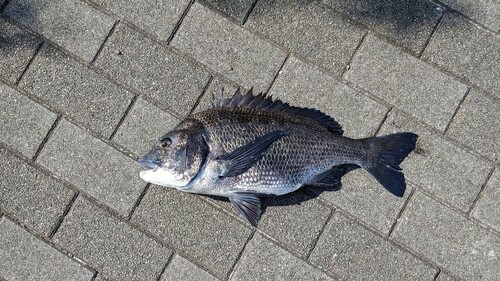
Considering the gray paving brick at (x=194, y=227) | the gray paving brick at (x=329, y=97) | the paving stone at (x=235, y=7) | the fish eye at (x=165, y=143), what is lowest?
the gray paving brick at (x=194, y=227)

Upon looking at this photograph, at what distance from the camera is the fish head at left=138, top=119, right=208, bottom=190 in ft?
15.2

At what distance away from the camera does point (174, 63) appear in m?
5.41

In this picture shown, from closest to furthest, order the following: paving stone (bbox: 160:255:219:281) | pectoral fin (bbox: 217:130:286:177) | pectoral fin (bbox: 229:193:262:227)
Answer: pectoral fin (bbox: 217:130:286:177) < pectoral fin (bbox: 229:193:262:227) < paving stone (bbox: 160:255:219:281)

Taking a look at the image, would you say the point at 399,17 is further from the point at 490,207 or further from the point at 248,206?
the point at 248,206

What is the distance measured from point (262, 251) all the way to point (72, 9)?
127 inches

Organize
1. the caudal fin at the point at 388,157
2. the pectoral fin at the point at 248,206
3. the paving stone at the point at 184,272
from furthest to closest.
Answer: the paving stone at the point at 184,272 < the caudal fin at the point at 388,157 < the pectoral fin at the point at 248,206

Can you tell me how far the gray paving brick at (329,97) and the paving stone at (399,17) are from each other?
724 millimetres

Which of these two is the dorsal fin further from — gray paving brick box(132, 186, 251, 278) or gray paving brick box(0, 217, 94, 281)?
gray paving brick box(0, 217, 94, 281)

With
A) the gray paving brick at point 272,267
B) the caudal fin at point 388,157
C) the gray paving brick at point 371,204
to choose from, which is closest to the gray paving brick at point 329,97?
the caudal fin at point 388,157

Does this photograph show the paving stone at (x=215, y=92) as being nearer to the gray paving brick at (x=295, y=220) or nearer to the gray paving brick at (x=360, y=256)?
the gray paving brick at (x=295, y=220)

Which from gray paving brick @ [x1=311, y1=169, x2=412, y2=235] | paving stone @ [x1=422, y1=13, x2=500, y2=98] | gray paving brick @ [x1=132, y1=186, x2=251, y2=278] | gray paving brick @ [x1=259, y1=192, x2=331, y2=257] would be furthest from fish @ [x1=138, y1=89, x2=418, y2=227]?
paving stone @ [x1=422, y1=13, x2=500, y2=98]

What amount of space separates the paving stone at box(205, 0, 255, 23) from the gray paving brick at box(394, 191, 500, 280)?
260cm

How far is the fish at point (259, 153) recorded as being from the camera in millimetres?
4668

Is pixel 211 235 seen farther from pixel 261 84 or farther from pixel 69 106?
pixel 69 106
